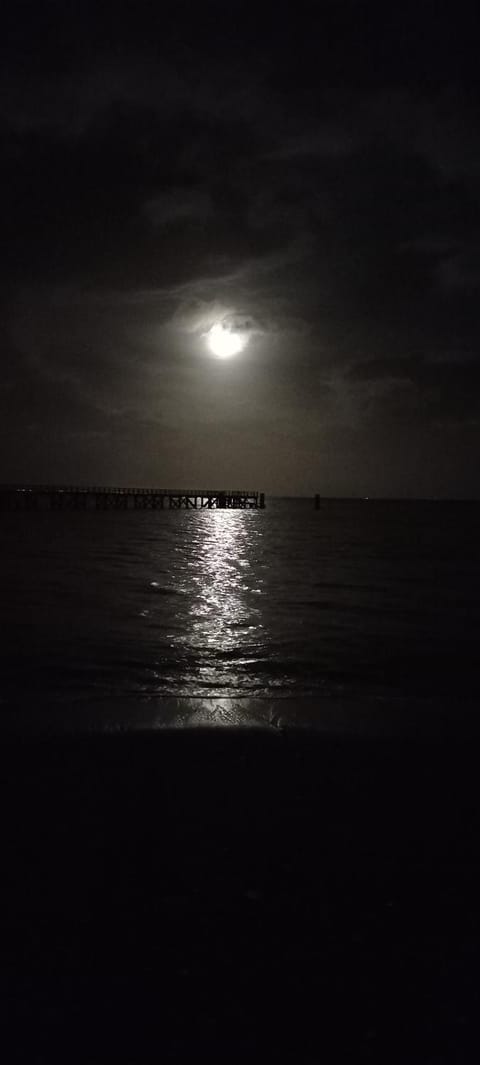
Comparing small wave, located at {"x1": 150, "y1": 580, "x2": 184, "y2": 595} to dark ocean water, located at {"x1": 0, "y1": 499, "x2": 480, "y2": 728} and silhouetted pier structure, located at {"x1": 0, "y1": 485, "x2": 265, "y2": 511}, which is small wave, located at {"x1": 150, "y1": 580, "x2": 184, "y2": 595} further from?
silhouetted pier structure, located at {"x1": 0, "y1": 485, "x2": 265, "y2": 511}

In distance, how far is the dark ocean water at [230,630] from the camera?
32.0 feet

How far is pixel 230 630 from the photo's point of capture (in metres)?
14.5

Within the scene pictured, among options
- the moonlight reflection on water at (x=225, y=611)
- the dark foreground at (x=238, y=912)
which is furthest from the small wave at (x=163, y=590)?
the dark foreground at (x=238, y=912)

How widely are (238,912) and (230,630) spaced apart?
1083 cm

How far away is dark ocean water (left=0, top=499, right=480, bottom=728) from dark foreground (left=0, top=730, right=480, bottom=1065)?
3470 mm

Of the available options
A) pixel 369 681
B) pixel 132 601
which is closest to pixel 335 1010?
pixel 369 681

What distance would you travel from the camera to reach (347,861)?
4207 millimetres

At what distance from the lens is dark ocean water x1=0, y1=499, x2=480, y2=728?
9758mm

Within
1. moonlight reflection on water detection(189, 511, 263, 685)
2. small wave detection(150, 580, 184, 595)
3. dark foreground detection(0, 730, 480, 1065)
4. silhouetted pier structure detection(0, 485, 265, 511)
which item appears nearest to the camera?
dark foreground detection(0, 730, 480, 1065)

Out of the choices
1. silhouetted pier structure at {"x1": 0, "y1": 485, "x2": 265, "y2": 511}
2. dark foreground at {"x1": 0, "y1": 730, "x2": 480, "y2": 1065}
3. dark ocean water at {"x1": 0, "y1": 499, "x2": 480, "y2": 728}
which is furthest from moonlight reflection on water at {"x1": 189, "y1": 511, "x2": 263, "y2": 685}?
silhouetted pier structure at {"x1": 0, "y1": 485, "x2": 265, "y2": 511}

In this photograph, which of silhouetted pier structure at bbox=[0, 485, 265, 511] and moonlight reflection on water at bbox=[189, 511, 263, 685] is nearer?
moonlight reflection on water at bbox=[189, 511, 263, 685]

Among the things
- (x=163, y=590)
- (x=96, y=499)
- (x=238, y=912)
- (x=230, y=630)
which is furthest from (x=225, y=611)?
(x=96, y=499)

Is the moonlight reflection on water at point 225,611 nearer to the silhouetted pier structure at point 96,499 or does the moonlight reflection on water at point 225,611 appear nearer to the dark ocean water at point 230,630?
the dark ocean water at point 230,630

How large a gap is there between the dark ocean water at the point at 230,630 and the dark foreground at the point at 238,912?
3470mm
